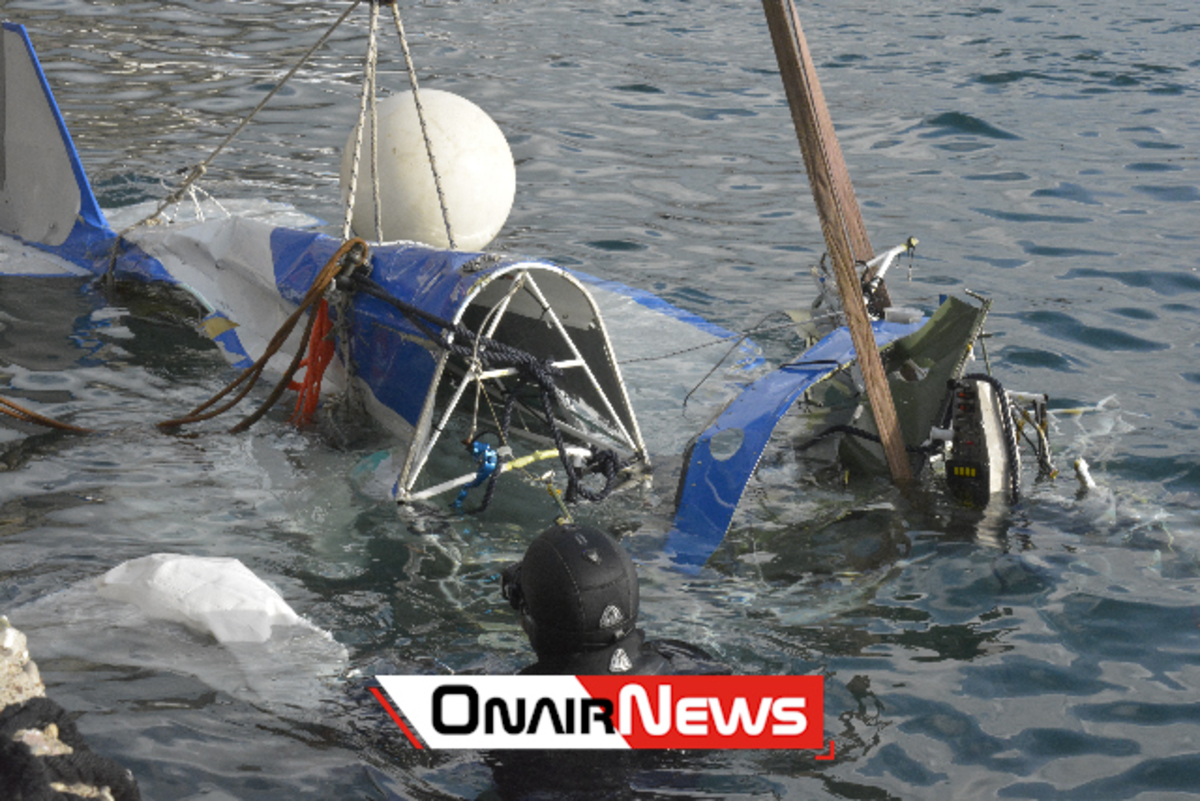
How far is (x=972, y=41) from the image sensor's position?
70.0 ft

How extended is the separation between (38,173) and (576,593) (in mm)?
8502

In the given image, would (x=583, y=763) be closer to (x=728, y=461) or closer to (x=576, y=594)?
(x=576, y=594)

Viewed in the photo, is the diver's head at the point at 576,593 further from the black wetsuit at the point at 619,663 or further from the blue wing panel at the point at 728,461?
the blue wing panel at the point at 728,461

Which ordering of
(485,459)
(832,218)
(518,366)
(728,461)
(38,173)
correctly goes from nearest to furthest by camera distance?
(832,218), (728,461), (485,459), (518,366), (38,173)

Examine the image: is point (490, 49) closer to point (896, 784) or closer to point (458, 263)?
point (458, 263)

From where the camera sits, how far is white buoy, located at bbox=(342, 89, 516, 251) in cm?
820

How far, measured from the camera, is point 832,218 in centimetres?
584

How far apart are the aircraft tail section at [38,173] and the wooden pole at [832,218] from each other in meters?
6.79

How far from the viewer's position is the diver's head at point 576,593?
3812 millimetres

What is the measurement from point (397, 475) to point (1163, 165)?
11.5m

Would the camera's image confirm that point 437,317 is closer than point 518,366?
Yes

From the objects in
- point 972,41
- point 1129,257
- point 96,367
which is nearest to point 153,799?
point 96,367

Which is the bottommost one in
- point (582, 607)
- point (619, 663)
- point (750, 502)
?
point (750, 502)

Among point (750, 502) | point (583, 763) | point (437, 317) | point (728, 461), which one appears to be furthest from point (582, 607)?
point (437, 317)
